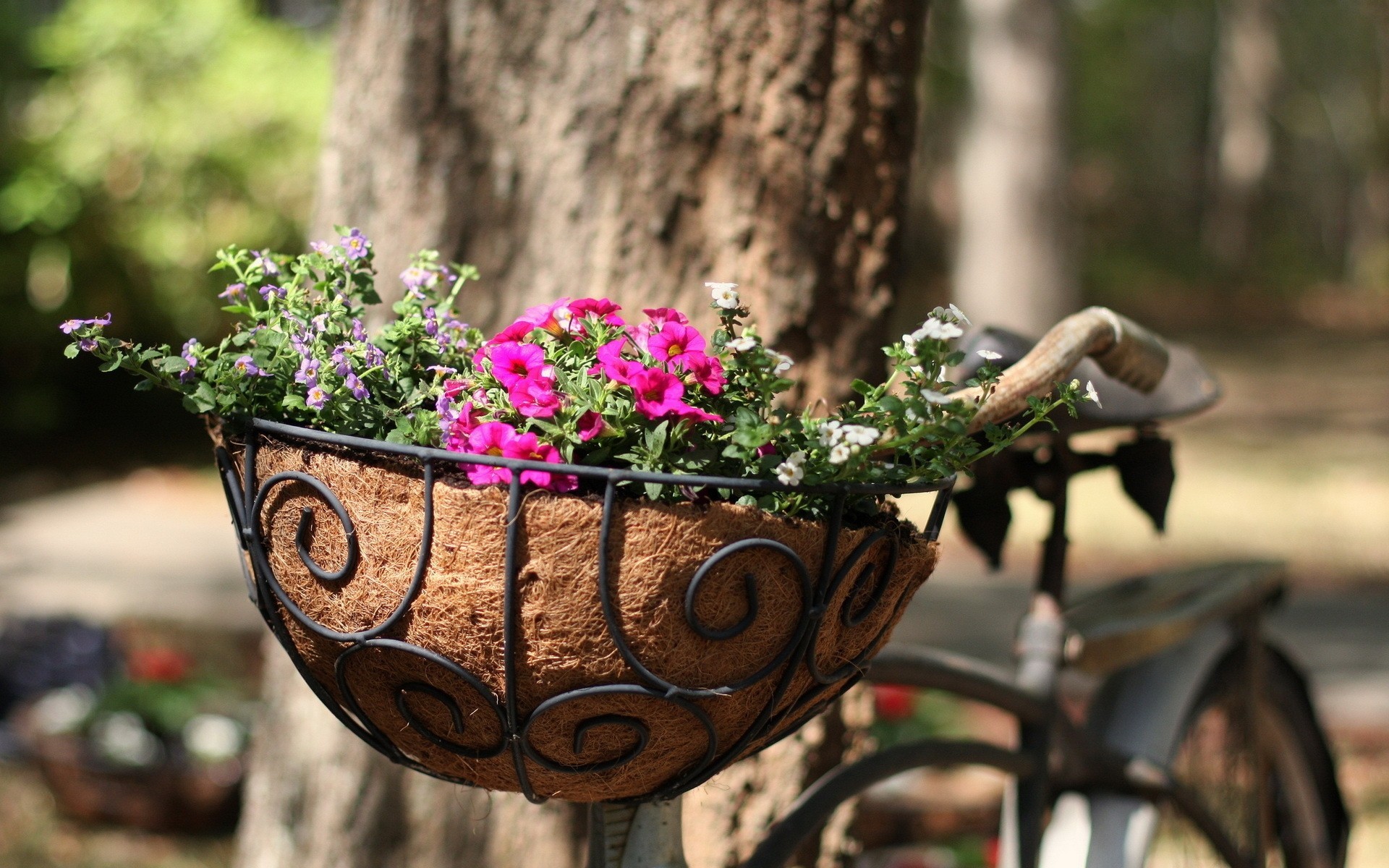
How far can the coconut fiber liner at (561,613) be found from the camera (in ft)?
3.37

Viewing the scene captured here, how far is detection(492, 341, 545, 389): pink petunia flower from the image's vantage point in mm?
1084

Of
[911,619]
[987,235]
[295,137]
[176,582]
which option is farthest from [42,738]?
[987,235]

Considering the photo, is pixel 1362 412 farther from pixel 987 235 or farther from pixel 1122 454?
pixel 1122 454

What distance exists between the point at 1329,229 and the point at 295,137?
3349 cm

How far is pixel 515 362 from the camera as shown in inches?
42.9

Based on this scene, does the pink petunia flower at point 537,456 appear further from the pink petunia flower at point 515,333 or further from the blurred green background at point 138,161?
the blurred green background at point 138,161

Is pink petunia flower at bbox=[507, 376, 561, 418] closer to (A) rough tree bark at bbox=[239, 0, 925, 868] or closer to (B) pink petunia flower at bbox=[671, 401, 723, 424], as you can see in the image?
(B) pink petunia flower at bbox=[671, 401, 723, 424]

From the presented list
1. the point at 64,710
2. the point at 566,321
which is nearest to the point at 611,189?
the point at 566,321

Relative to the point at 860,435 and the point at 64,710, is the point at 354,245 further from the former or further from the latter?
the point at 64,710

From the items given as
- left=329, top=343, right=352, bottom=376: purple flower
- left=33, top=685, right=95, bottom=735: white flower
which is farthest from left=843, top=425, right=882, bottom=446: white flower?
left=33, top=685, right=95, bottom=735: white flower

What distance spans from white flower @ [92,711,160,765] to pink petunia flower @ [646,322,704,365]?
2935 mm

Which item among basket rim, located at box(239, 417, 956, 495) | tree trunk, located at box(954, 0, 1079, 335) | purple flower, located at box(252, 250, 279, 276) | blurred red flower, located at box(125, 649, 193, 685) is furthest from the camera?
tree trunk, located at box(954, 0, 1079, 335)

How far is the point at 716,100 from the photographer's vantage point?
6.51 ft

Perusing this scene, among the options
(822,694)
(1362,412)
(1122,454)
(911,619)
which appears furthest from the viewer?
(1362,412)
